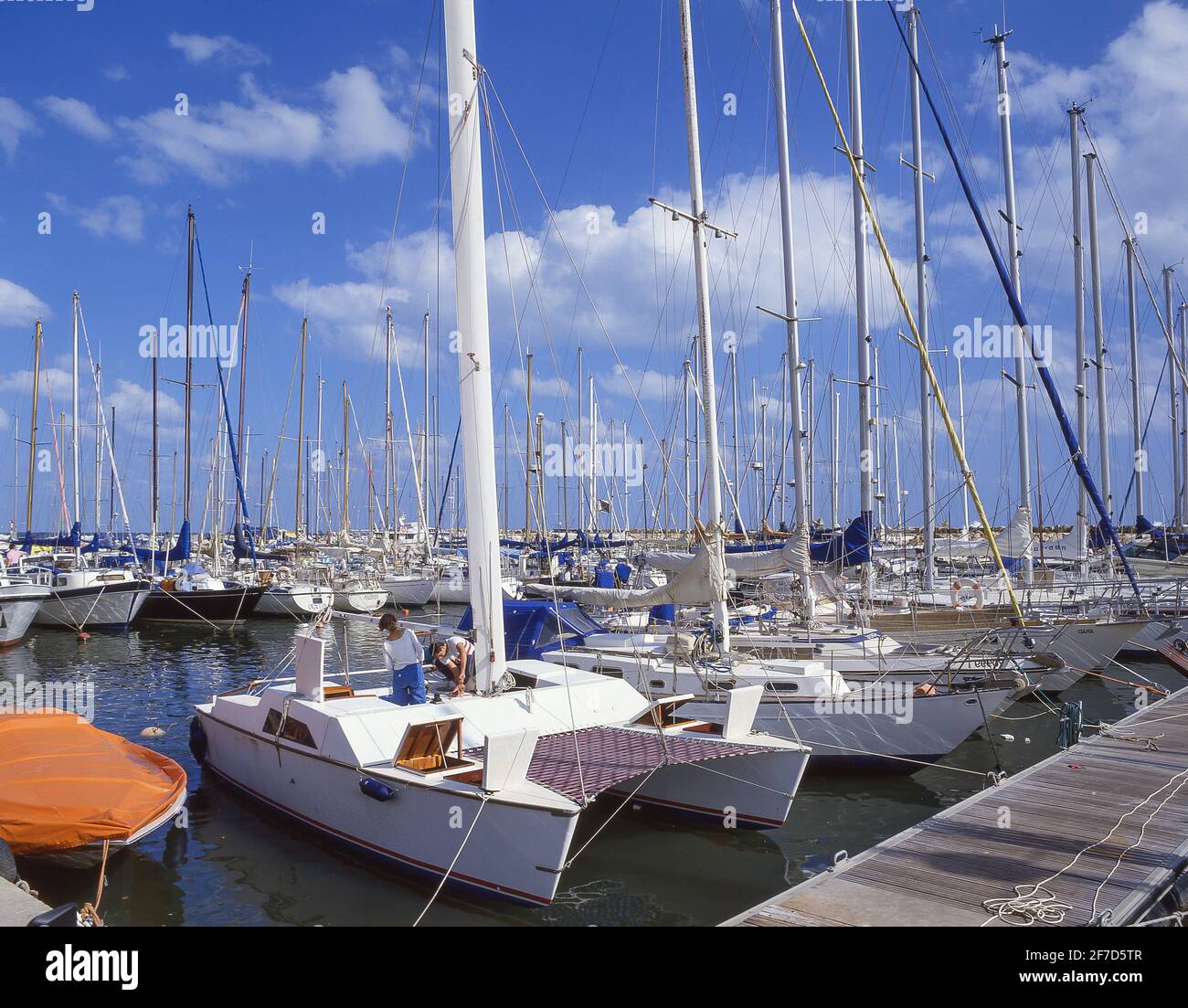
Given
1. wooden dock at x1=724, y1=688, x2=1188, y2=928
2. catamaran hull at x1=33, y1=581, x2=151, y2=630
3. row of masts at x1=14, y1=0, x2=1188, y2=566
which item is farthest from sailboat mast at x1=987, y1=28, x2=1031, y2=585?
catamaran hull at x1=33, y1=581, x2=151, y2=630

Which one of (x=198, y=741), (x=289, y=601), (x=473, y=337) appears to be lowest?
(x=289, y=601)

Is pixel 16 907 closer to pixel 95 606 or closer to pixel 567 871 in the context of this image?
pixel 567 871

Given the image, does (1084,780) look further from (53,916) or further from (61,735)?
(61,735)

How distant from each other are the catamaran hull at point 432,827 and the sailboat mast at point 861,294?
16.1 m

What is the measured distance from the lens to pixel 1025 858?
846 centimetres

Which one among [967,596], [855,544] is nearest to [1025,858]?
[855,544]

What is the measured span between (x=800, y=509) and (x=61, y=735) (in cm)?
1565

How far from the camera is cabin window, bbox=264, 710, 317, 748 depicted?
11.8 m

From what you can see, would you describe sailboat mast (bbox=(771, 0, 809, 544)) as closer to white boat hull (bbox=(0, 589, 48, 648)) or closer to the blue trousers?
the blue trousers

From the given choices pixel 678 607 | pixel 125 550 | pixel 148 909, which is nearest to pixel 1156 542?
pixel 678 607

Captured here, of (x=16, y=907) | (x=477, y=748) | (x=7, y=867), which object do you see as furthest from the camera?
(x=477, y=748)

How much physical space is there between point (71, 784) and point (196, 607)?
102 ft

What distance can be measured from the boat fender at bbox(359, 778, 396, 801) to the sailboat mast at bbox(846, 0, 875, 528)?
1617 centimetres

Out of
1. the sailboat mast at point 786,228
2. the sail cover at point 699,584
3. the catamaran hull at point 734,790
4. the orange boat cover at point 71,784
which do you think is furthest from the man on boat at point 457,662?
the sailboat mast at point 786,228
